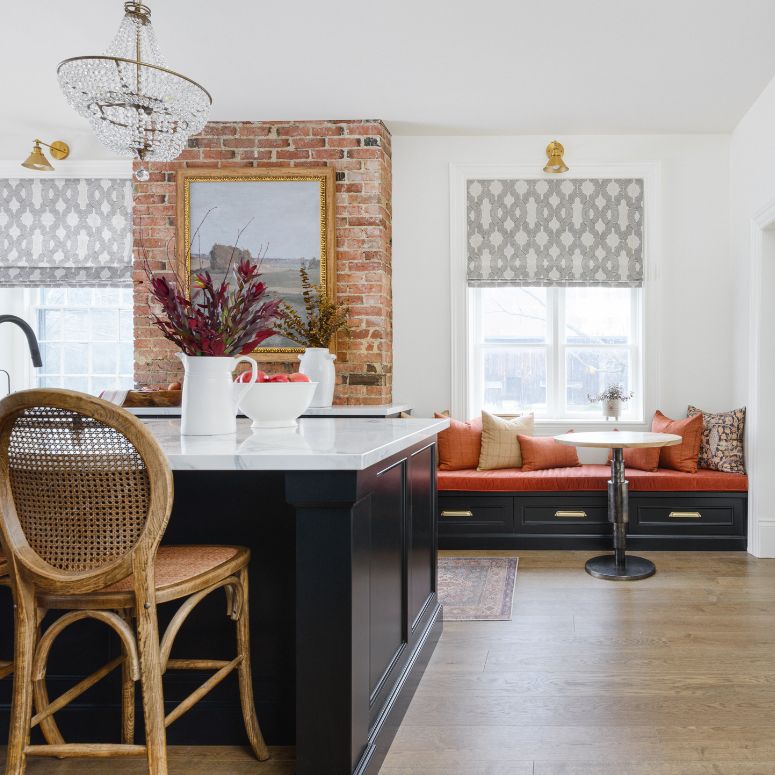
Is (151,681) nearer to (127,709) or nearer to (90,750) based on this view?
(90,750)

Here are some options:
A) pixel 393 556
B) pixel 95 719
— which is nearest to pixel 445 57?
pixel 393 556

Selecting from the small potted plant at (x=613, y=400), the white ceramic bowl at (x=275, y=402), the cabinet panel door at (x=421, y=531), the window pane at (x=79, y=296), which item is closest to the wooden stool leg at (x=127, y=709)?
the white ceramic bowl at (x=275, y=402)

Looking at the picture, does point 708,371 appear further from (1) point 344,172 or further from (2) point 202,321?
(2) point 202,321

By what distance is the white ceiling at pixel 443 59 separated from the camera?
3.38 meters

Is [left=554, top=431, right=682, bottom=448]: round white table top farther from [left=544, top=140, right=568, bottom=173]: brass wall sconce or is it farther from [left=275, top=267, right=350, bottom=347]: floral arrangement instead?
[left=544, top=140, right=568, bottom=173]: brass wall sconce

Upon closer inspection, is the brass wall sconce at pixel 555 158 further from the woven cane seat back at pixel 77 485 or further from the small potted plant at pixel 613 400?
the woven cane seat back at pixel 77 485

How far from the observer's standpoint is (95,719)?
191 centimetres

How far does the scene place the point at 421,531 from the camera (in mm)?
2594

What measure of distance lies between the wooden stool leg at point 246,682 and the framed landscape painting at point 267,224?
10.4 feet

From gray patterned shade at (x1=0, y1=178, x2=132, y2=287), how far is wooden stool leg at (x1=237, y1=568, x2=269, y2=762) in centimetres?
396

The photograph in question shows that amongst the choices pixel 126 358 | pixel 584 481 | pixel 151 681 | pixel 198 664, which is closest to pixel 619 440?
pixel 584 481

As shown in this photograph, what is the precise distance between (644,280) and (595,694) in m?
3.45

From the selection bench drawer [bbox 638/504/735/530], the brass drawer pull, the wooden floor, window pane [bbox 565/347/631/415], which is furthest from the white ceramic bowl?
window pane [bbox 565/347/631/415]

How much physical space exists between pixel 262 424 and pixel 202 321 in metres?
0.46
